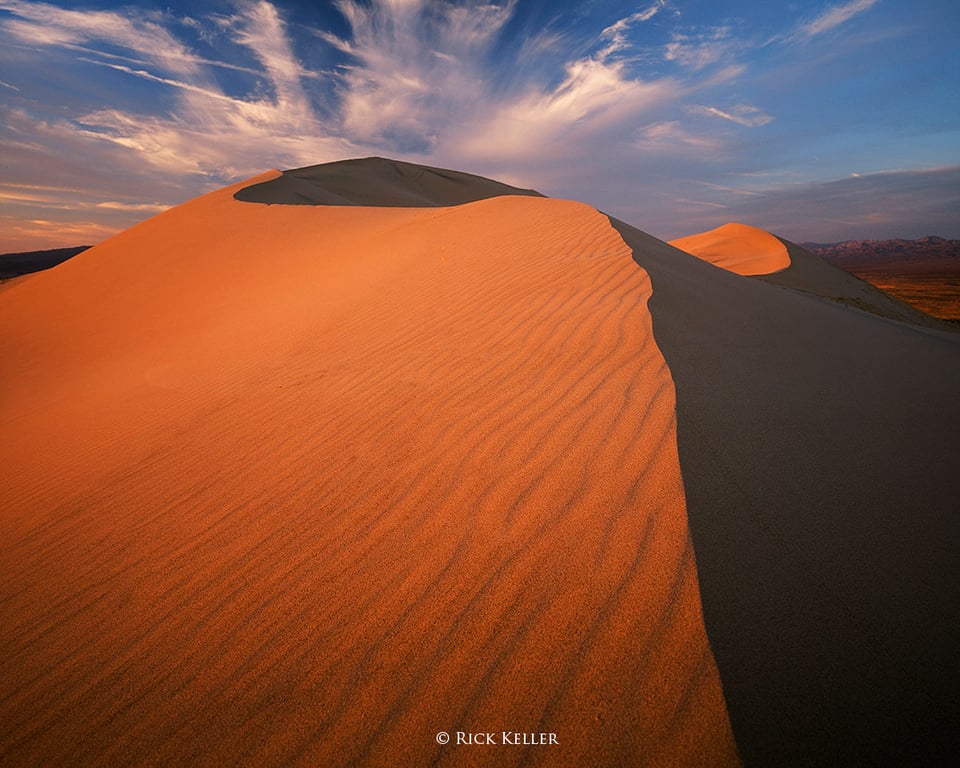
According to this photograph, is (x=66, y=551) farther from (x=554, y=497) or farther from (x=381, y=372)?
(x=554, y=497)

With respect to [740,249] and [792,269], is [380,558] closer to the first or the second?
[792,269]

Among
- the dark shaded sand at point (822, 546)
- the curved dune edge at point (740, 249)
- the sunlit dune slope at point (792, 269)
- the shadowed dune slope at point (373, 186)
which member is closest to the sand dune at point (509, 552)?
the dark shaded sand at point (822, 546)

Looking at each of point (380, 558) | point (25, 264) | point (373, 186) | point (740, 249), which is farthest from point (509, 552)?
→ point (25, 264)

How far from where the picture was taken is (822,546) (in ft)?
5.97

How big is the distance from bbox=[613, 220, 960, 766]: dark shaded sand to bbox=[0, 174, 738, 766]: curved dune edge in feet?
0.47

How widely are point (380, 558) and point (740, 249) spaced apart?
87.9 ft

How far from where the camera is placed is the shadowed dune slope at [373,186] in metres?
17.1

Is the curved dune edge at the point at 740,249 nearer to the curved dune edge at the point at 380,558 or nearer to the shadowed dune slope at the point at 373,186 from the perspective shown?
the shadowed dune slope at the point at 373,186

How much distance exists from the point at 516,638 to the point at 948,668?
4.50ft

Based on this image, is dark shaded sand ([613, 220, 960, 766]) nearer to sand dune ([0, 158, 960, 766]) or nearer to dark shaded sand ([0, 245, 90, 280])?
sand dune ([0, 158, 960, 766])

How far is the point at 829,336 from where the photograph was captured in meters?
4.82

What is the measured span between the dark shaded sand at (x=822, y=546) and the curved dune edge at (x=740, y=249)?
15.3m

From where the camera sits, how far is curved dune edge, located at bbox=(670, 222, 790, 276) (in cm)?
1850

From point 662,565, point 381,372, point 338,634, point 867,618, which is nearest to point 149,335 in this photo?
point 381,372
